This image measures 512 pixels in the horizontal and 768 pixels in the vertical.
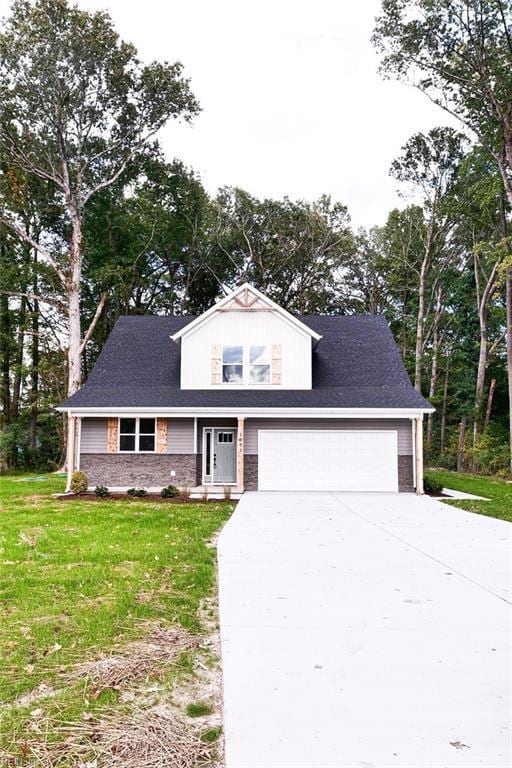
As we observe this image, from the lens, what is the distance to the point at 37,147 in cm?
2086

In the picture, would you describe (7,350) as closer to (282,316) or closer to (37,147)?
(37,147)

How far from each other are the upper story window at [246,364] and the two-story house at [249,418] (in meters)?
0.03

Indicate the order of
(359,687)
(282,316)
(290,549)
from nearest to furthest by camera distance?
1. (359,687)
2. (290,549)
3. (282,316)

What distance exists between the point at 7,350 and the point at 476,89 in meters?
24.0

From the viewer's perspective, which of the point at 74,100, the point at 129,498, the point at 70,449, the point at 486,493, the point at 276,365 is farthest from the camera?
the point at 74,100

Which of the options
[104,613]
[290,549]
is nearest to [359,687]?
[104,613]

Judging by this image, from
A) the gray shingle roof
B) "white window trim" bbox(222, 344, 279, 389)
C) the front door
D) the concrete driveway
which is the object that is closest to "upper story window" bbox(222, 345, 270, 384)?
"white window trim" bbox(222, 344, 279, 389)

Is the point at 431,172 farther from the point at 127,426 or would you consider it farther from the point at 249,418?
the point at 127,426

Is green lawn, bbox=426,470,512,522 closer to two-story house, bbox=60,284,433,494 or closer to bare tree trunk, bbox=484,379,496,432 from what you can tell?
two-story house, bbox=60,284,433,494

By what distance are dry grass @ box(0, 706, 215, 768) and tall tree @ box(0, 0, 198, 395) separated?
1900cm

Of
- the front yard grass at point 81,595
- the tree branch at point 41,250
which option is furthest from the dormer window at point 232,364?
the tree branch at point 41,250

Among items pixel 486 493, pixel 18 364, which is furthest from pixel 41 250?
pixel 486 493

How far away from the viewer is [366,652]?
3.88 metres

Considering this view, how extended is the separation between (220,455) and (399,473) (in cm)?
560
